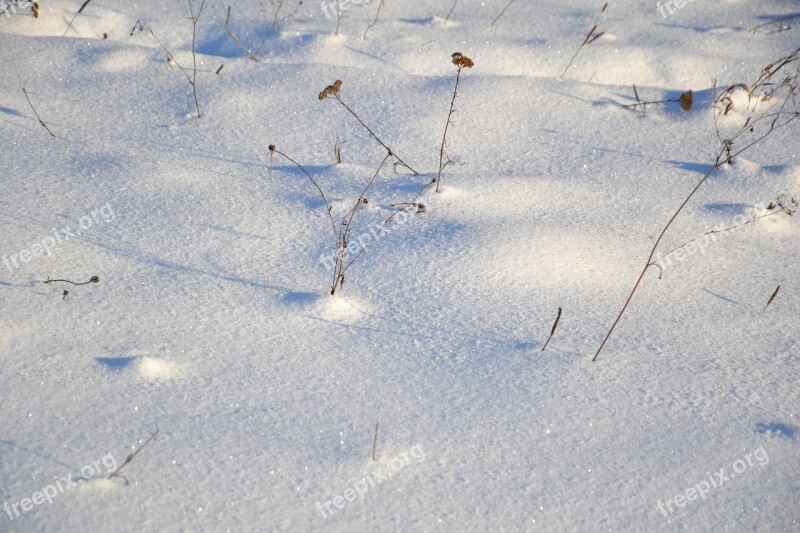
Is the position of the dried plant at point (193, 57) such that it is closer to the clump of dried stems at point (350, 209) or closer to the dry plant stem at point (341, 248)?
the clump of dried stems at point (350, 209)

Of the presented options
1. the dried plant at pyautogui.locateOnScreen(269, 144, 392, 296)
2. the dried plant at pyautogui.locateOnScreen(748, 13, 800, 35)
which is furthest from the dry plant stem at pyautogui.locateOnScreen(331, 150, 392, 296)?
the dried plant at pyautogui.locateOnScreen(748, 13, 800, 35)

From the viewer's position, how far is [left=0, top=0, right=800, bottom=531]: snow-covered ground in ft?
4.22

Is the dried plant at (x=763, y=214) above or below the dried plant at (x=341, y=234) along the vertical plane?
above

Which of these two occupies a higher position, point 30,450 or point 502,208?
point 502,208

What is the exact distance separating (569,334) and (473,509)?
602 millimetres

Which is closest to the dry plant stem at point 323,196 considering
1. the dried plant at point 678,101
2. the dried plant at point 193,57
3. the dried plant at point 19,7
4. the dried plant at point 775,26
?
the dried plant at point 193,57

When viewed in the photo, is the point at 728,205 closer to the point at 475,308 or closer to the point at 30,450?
the point at 475,308

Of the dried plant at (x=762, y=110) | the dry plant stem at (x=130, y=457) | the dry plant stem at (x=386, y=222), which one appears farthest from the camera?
the dried plant at (x=762, y=110)

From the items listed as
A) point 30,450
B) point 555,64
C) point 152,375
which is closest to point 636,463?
point 152,375

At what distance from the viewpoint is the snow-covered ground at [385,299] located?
50.7 inches

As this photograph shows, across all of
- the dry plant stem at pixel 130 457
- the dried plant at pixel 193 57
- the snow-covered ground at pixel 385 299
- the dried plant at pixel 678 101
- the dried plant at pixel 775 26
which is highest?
the dried plant at pixel 775 26

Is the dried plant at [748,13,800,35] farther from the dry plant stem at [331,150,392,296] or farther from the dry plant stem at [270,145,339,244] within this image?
the dry plant stem at [270,145,339,244]

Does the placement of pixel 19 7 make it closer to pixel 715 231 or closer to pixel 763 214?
pixel 715 231

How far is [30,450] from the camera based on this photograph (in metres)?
1.30
